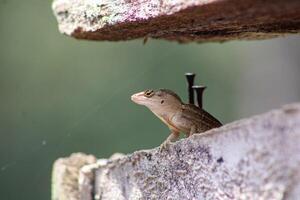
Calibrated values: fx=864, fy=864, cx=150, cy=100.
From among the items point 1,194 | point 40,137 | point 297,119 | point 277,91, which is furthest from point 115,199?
point 277,91

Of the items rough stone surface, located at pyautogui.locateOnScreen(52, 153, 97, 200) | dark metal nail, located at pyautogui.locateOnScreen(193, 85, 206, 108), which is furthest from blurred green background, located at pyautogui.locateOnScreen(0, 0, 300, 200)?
dark metal nail, located at pyautogui.locateOnScreen(193, 85, 206, 108)

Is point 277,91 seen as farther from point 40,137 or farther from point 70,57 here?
point 40,137

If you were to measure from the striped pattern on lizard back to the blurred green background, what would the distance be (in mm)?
4662

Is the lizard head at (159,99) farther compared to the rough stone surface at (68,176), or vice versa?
the rough stone surface at (68,176)

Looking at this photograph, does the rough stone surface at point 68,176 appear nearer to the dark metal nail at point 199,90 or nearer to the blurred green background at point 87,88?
the dark metal nail at point 199,90

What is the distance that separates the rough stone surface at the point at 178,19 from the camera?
2.02 metres

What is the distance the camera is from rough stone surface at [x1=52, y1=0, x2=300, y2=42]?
6.63ft

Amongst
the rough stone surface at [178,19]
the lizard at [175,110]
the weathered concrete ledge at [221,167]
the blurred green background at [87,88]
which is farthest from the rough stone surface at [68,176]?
the blurred green background at [87,88]

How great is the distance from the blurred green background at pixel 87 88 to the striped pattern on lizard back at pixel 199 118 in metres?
4.66

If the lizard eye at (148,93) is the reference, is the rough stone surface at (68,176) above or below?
below

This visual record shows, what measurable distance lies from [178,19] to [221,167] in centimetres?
40

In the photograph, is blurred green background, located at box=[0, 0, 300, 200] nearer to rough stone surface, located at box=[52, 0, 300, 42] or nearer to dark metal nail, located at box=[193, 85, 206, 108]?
dark metal nail, located at box=[193, 85, 206, 108]

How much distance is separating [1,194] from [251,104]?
3.47 m

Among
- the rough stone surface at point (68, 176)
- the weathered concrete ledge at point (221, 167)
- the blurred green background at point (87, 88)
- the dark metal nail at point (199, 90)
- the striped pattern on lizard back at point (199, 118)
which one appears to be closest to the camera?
the weathered concrete ledge at point (221, 167)
